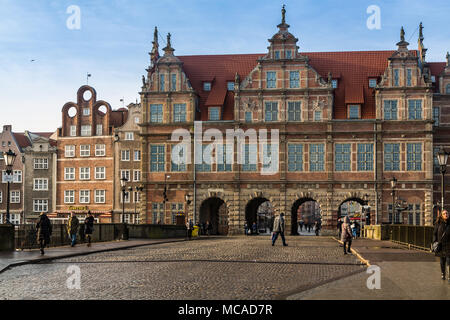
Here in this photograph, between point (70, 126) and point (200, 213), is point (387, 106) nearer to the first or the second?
point (200, 213)

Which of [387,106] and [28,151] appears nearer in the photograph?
[387,106]

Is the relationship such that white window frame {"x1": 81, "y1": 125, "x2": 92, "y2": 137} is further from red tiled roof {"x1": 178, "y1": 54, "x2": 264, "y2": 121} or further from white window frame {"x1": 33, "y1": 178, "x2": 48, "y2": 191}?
red tiled roof {"x1": 178, "y1": 54, "x2": 264, "y2": 121}

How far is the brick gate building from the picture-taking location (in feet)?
184

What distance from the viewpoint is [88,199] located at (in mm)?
73250

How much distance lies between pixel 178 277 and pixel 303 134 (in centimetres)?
4129

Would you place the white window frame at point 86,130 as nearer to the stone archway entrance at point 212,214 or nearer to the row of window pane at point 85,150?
the row of window pane at point 85,150

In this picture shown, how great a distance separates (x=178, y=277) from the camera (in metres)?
16.9

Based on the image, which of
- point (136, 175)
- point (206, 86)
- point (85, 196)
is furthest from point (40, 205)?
point (206, 86)

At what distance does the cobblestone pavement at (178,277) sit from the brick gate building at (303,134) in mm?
32840

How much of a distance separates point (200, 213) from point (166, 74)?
43.2 ft

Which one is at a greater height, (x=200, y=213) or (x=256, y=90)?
(x=256, y=90)
